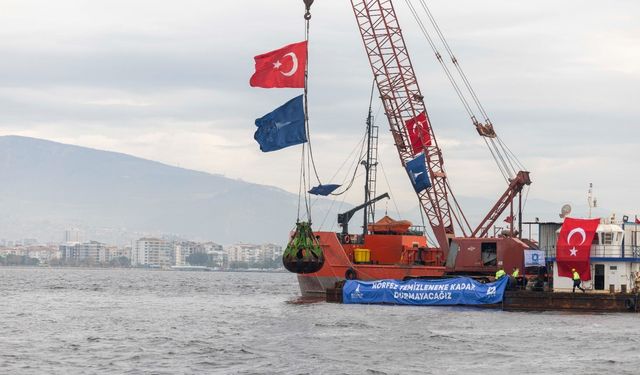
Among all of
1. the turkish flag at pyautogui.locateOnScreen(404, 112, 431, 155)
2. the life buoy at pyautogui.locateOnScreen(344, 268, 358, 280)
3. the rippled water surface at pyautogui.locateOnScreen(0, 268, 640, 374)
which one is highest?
the turkish flag at pyautogui.locateOnScreen(404, 112, 431, 155)

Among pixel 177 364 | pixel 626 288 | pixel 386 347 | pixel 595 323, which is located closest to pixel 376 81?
pixel 626 288

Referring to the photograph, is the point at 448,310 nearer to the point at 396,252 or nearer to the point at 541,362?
the point at 396,252

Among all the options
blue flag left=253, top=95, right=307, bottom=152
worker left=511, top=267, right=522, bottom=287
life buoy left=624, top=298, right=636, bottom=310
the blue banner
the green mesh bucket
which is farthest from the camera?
worker left=511, top=267, right=522, bottom=287

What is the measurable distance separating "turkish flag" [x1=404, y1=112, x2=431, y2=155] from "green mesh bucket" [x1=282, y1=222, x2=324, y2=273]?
34.3m

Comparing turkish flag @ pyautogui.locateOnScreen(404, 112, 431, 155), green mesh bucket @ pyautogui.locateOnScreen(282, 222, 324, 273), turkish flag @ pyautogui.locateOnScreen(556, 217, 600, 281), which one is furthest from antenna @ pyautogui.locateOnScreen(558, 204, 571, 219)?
turkish flag @ pyautogui.locateOnScreen(404, 112, 431, 155)

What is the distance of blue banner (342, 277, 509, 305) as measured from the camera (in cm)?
7675

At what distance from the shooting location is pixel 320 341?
181ft

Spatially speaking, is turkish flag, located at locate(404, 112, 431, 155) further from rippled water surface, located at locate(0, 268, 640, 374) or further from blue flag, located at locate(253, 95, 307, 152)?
blue flag, located at locate(253, 95, 307, 152)

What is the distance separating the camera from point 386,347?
53250 millimetres

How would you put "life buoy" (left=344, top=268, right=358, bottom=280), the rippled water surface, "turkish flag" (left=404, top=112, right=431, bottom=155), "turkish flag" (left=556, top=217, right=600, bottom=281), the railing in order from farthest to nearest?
1. "turkish flag" (left=404, top=112, right=431, bottom=155)
2. "life buoy" (left=344, top=268, right=358, bottom=280)
3. the railing
4. "turkish flag" (left=556, top=217, right=600, bottom=281)
5. the rippled water surface

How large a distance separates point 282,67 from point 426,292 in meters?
19.0

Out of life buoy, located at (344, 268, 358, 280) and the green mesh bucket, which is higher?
the green mesh bucket

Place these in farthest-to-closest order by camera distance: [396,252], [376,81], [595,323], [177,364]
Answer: [376,81], [396,252], [595,323], [177,364]

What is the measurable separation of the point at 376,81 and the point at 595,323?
145ft
